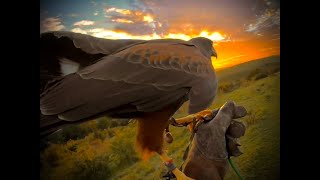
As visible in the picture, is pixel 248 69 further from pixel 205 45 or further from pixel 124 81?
pixel 124 81

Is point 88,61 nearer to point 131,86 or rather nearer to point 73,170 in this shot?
point 131,86

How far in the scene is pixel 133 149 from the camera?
111 inches

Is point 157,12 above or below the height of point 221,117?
above

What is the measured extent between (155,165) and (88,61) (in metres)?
0.60

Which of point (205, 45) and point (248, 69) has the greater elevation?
point (205, 45)

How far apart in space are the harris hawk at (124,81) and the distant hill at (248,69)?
108mm

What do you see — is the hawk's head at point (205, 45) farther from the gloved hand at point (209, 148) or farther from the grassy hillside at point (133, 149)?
the gloved hand at point (209, 148)

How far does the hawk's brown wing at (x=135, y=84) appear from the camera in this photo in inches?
105

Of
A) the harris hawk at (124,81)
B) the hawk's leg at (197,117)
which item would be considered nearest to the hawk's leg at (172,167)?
the harris hawk at (124,81)

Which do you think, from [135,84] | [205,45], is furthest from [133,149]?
[205,45]

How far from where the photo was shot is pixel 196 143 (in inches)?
113

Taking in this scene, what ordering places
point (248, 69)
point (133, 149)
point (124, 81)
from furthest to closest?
point (248, 69) → point (133, 149) → point (124, 81)
